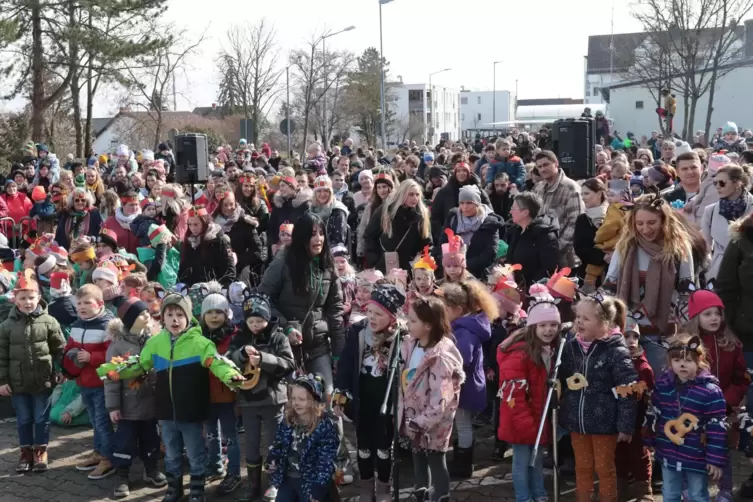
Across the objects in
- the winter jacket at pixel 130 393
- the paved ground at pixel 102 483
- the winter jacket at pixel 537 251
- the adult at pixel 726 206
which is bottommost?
the paved ground at pixel 102 483

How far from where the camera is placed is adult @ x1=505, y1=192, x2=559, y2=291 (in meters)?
7.52

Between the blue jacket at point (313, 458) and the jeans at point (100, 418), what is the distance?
6.64 feet

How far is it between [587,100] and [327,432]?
9070 centimetres

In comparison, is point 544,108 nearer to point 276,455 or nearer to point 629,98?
point 629,98

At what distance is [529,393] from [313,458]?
4.76 feet

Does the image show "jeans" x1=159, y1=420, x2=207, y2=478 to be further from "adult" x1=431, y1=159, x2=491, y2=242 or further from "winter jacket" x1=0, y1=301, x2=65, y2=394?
"adult" x1=431, y1=159, x2=491, y2=242

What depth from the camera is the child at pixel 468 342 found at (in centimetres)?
626

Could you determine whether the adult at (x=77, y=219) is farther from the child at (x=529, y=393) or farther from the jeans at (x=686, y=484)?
the jeans at (x=686, y=484)

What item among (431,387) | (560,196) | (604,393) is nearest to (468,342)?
(431,387)

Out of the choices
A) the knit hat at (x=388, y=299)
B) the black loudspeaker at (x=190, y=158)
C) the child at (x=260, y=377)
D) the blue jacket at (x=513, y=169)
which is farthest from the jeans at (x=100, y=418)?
the blue jacket at (x=513, y=169)

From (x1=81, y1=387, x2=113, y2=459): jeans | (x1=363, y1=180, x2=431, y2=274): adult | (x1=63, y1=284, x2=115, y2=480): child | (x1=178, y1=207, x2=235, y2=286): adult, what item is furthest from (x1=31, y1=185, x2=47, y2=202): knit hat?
(x1=81, y1=387, x2=113, y2=459): jeans

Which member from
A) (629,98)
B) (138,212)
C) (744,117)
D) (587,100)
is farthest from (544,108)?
(138,212)

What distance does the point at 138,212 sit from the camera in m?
10.6

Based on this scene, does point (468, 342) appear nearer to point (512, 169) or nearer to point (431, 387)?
point (431, 387)
